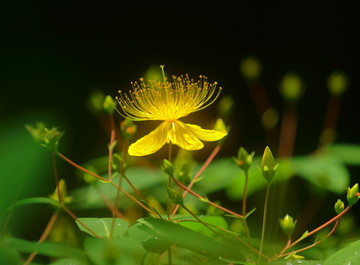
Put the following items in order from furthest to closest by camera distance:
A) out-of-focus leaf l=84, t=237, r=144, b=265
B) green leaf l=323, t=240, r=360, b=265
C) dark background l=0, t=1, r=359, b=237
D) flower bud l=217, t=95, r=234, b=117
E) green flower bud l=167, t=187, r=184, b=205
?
1. dark background l=0, t=1, r=359, b=237
2. flower bud l=217, t=95, r=234, b=117
3. green flower bud l=167, t=187, r=184, b=205
4. green leaf l=323, t=240, r=360, b=265
5. out-of-focus leaf l=84, t=237, r=144, b=265

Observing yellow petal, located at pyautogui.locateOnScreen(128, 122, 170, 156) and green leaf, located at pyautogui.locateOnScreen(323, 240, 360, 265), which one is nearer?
green leaf, located at pyautogui.locateOnScreen(323, 240, 360, 265)

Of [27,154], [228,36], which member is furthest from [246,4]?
[27,154]

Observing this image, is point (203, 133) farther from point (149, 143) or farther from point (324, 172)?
point (324, 172)

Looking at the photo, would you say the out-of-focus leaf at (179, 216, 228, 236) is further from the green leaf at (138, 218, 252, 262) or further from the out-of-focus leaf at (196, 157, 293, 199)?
the out-of-focus leaf at (196, 157, 293, 199)

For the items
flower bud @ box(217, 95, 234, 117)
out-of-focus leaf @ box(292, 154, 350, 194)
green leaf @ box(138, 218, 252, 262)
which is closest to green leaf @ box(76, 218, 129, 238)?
green leaf @ box(138, 218, 252, 262)

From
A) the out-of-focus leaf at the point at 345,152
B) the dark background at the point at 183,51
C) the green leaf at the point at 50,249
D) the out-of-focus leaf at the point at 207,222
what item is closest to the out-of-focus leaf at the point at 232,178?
the out-of-focus leaf at the point at 345,152

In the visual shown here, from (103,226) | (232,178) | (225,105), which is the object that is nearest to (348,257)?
(103,226)
